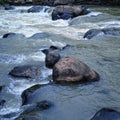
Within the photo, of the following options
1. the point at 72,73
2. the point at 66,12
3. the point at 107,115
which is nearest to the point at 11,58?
the point at 72,73

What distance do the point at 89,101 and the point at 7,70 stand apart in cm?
324

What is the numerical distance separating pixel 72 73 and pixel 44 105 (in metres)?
1.58

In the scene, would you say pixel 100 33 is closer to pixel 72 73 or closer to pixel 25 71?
pixel 25 71

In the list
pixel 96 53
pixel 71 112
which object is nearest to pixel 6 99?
pixel 71 112

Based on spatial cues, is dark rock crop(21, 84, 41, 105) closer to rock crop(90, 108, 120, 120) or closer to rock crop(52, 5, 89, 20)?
rock crop(90, 108, 120, 120)

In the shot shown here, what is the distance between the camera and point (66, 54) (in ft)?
36.8

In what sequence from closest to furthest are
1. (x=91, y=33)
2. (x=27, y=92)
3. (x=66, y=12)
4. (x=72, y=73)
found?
1. (x=27, y=92)
2. (x=72, y=73)
3. (x=91, y=33)
4. (x=66, y=12)

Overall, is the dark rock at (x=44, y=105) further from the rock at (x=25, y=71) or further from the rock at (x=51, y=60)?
the rock at (x=51, y=60)

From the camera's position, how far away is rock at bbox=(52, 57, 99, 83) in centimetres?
824

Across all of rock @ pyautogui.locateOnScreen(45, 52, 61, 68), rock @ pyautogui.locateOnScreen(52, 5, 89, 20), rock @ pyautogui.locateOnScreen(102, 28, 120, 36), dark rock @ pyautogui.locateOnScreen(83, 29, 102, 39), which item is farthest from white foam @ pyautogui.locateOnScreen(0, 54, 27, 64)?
rock @ pyautogui.locateOnScreen(52, 5, 89, 20)

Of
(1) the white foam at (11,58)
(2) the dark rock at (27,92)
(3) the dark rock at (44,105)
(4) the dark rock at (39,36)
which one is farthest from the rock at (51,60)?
(4) the dark rock at (39,36)

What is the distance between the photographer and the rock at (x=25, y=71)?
8.92m

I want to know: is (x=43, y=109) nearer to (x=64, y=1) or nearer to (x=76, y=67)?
(x=76, y=67)

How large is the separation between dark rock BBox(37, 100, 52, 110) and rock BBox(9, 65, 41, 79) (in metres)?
1.86
